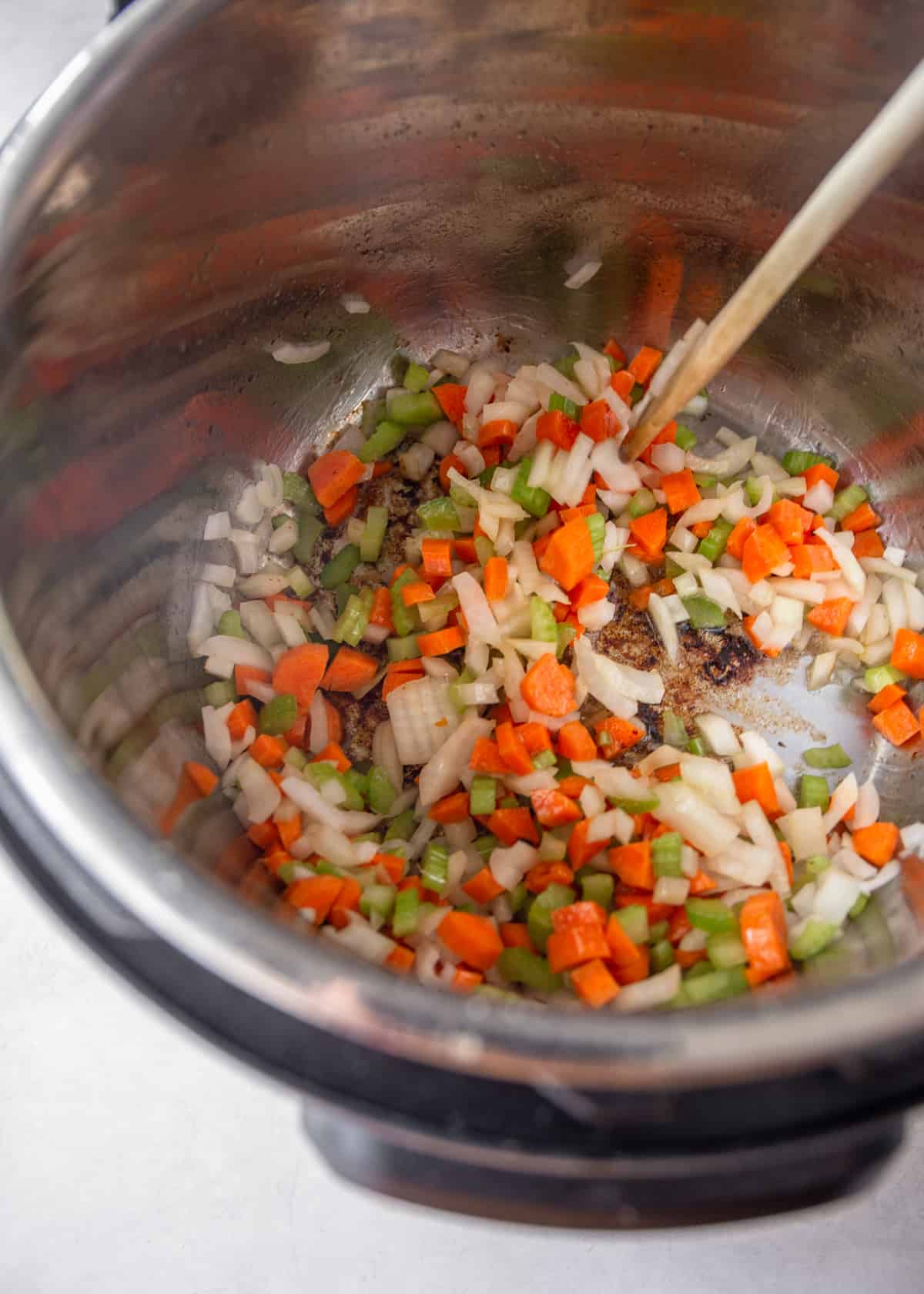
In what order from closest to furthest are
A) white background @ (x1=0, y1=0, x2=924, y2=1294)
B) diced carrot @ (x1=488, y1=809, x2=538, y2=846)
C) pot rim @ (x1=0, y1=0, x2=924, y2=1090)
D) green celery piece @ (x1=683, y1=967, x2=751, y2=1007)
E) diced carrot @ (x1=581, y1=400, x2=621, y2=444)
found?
pot rim @ (x1=0, y1=0, x2=924, y2=1090) < green celery piece @ (x1=683, y1=967, x2=751, y2=1007) < white background @ (x1=0, y1=0, x2=924, y2=1294) < diced carrot @ (x1=488, y1=809, x2=538, y2=846) < diced carrot @ (x1=581, y1=400, x2=621, y2=444)

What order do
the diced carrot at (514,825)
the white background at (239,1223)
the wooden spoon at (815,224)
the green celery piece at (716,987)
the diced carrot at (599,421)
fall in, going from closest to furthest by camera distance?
the wooden spoon at (815,224), the green celery piece at (716,987), the white background at (239,1223), the diced carrot at (514,825), the diced carrot at (599,421)

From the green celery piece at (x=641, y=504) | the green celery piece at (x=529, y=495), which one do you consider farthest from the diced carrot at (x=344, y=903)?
the green celery piece at (x=641, y=504)

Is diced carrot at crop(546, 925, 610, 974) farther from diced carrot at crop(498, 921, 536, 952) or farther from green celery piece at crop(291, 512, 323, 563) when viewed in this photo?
green celery piece at crop(291, 512, 323, 563)

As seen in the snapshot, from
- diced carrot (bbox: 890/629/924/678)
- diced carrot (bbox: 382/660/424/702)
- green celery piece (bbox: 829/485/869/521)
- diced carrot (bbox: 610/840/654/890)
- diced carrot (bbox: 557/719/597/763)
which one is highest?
diced carrot (bbox: 382/660/424/702)

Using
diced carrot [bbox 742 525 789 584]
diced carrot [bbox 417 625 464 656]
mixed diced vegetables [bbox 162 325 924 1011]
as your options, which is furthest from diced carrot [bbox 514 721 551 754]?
diced carrot [bbox 742 525 789 584]

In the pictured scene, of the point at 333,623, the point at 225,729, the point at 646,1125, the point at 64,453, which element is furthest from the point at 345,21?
the point at 646,1125

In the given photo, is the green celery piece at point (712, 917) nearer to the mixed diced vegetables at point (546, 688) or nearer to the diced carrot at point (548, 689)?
the mixed diced vegetables at point (546, 688)

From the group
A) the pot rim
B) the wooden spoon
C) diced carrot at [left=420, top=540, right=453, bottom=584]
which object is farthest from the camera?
diced carrot at [left=420, top=540, right=453, bottom=584]
